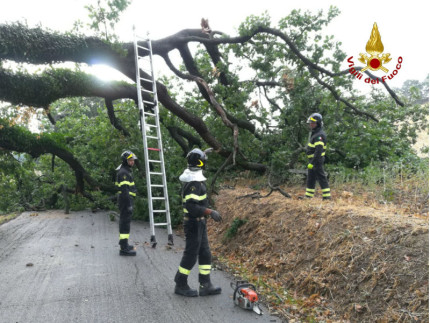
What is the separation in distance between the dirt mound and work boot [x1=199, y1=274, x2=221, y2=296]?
72cm

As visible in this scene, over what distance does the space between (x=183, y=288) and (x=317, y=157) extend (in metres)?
4.24

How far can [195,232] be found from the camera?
467 centimetres

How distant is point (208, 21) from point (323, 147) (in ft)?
15.0

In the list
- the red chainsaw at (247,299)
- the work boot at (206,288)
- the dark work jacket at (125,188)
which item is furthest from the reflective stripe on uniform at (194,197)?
the dark work jacket at (125,188)

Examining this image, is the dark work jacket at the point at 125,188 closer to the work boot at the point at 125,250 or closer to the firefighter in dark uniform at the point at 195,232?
the work boot at the point at 125,250

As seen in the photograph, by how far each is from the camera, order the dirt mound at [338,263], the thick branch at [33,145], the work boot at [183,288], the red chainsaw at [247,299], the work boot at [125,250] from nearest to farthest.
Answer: the dirt mound at [338,263] < the red chainsaw at [247,299] < the work boot at [183,288] < the work boot at [125,250] < the thick branch at [33,145]

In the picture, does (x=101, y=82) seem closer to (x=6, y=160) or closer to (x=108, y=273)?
(x=6, y=160)

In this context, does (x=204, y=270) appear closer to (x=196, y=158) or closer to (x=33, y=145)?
(x=196, y=158)

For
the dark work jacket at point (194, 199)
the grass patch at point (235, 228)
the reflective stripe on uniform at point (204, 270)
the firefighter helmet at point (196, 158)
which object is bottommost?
the reflective stripe on uniform at point (204, 270)

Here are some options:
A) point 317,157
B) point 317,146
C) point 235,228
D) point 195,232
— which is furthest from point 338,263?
point 317,146

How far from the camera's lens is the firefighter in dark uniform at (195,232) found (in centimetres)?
456

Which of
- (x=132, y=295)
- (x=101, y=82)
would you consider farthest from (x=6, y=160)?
(x=132, y=295)

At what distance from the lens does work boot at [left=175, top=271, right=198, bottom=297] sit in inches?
177

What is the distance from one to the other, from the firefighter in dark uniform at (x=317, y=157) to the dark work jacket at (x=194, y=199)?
3456mm
